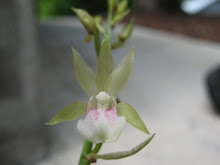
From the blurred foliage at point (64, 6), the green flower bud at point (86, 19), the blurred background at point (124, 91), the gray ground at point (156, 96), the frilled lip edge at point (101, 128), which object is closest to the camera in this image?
the frilled lip edge at point (101, 128)

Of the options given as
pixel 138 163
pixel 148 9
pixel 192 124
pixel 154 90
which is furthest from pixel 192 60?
pixel 148 9

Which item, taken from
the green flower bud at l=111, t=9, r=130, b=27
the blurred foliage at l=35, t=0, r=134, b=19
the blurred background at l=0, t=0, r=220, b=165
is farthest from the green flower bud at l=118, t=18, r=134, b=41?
the blurred foliage at l=35, t=0, r=134, b=19

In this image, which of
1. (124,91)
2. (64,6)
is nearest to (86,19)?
(124,91)

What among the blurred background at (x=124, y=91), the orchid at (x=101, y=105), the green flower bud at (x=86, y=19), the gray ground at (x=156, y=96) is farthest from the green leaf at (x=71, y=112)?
the gray ground at (x=156, y=96)

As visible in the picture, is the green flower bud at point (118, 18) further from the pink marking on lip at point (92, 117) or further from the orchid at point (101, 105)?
the pink marking on lip at point (92, 117)

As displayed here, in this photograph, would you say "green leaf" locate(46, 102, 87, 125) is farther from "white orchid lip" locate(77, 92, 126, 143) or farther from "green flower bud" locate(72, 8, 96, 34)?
"green flower bud" locate(72, 8, 96, 34)

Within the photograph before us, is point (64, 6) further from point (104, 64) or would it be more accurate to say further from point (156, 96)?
point (104, 64)
